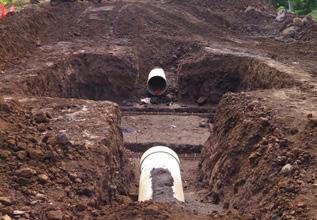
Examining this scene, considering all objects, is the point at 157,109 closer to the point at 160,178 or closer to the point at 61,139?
the point at 160,178

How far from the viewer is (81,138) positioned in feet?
29.9

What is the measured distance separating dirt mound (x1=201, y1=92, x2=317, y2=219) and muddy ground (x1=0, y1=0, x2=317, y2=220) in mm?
28

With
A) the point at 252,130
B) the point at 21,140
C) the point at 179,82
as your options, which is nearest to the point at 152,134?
the point at 179,82

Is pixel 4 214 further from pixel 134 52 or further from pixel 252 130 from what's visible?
pixel 134 52

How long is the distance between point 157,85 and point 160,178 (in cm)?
913

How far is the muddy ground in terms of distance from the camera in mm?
7383

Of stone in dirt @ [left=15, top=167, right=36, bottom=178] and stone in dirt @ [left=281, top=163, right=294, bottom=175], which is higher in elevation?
stone in dirt @ [left=281, top=163, right=294, bottom=175]

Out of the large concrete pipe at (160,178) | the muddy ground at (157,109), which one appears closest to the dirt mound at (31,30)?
the muddy ground at (157,109)

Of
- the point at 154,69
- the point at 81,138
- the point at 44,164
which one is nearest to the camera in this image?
the point at 44,164

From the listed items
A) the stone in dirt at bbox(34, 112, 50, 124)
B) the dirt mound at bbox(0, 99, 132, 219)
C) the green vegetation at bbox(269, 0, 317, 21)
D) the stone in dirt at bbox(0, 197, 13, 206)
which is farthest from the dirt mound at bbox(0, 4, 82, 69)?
the green vegetation at bbox(269, 0, 317, 21)

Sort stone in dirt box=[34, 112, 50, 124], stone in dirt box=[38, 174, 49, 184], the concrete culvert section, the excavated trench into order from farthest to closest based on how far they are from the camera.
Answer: the concrete culvert section < the excavated trench < stone in dirt box=[34, 112, 50, 124] < stone in dirt box=[38, 174, 49, 184]

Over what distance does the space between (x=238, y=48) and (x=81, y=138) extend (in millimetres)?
11566

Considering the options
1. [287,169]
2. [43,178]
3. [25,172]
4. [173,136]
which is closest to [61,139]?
[43,178]

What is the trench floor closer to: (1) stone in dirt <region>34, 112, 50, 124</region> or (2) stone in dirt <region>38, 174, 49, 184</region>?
(1) stone in dirt <region>34, 112, 50, 124</region>
